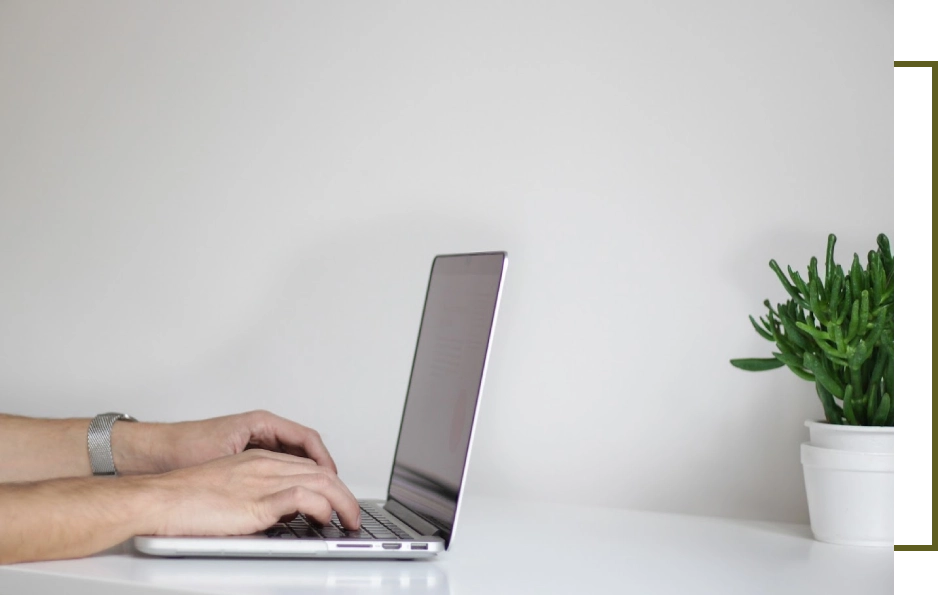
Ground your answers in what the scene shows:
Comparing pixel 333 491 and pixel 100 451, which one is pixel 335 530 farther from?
pixel 100 451

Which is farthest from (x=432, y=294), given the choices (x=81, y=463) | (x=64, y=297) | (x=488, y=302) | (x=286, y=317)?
(x=64, y=297)

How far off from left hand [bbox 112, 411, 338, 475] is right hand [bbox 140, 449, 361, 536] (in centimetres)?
22

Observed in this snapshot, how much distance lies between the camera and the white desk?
723 mm

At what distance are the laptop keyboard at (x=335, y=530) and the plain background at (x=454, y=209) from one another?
0.39m

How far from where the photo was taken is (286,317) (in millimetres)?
1421

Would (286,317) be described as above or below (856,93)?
below

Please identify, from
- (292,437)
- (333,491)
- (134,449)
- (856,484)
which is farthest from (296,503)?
(856,484)

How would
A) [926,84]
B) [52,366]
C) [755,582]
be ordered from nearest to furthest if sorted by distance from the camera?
[926,84] → [755,582] → [52,366]

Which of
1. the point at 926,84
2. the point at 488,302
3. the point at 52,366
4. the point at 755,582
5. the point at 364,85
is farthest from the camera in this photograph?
the point at 52,366

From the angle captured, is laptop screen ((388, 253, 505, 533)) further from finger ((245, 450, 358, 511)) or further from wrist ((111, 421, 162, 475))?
wrist ((111, 421, 162, 475))

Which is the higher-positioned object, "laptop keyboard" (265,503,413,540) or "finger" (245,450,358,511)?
"finger" (245,450,358,511)

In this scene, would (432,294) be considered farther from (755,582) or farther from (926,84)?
(926,84)

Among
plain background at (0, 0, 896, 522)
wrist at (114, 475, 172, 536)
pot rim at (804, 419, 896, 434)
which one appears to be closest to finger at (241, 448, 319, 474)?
wrist at (114, 475, 172, 536)

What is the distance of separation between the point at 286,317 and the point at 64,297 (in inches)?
16.8
